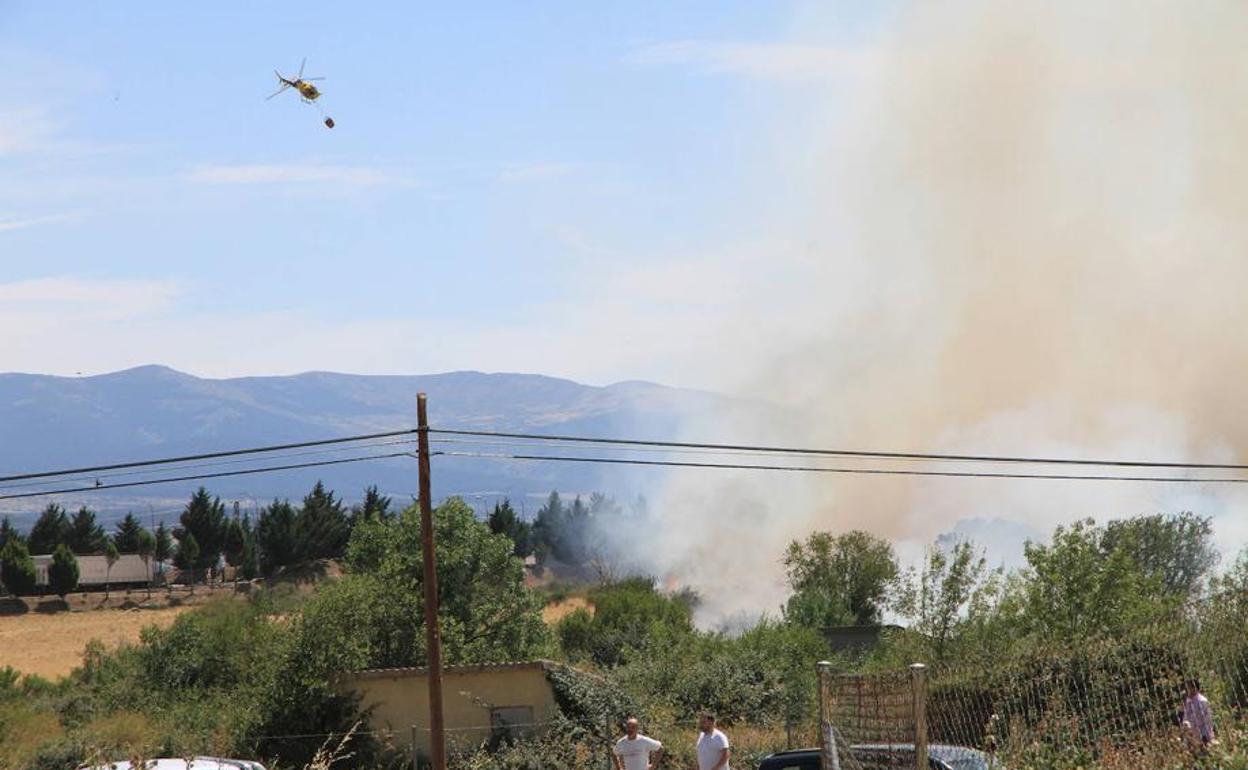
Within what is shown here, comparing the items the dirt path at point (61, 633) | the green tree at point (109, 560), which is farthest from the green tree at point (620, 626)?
the green tree at point (109, 560)

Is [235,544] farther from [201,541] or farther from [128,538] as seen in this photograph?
[128,538]

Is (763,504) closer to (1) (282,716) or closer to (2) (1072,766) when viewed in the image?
(1) (282,716)

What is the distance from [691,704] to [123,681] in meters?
15.4

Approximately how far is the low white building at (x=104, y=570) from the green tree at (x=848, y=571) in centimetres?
5462

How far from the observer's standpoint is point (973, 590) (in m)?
44.7

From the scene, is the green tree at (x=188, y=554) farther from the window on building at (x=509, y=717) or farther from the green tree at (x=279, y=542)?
the window on building at (x=509, y=717)

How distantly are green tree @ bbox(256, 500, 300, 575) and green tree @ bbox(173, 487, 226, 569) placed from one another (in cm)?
706

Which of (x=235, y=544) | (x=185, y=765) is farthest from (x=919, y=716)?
(x=235, y=544)

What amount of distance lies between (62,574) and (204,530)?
2089cm

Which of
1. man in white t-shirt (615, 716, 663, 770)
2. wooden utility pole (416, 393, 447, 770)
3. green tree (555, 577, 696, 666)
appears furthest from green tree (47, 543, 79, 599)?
man in white t-shirt (615, 716, 663, 770)

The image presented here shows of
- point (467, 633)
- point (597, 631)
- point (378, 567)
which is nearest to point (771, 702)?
point (467, 633)

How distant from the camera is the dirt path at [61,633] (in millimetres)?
74750

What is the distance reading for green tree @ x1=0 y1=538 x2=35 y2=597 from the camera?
101 metres

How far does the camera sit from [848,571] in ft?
245
